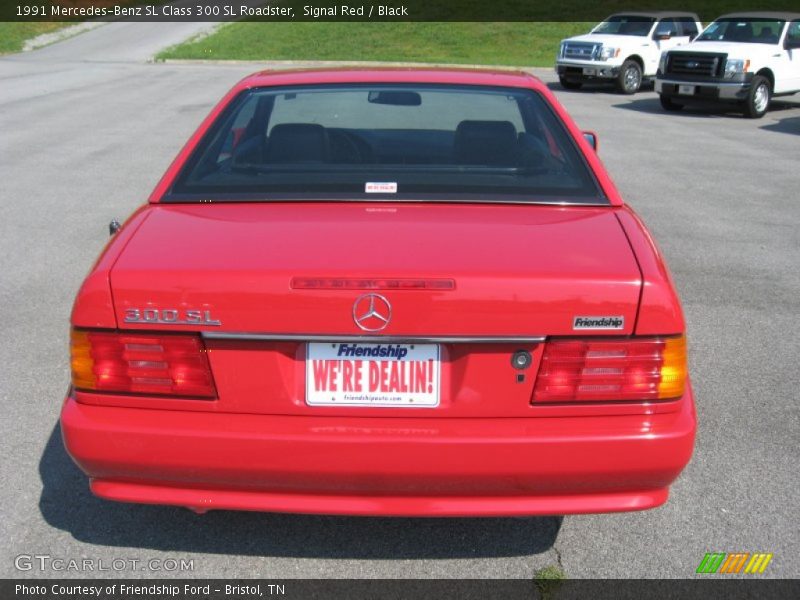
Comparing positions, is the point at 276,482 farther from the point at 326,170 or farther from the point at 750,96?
the point at 750,96

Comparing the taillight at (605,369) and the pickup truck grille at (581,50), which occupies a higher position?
the taillight at (605,369)

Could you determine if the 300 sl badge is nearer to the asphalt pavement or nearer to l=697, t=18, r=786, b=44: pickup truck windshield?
the asphalt pavement

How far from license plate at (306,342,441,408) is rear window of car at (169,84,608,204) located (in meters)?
0.86

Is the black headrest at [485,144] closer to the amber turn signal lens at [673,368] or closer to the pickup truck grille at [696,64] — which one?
the amber turn signal lens at [673,368]

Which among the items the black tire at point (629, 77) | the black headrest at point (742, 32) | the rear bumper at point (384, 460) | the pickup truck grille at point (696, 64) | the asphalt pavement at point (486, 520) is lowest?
the black tire at point (629, 77)

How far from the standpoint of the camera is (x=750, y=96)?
17.8m

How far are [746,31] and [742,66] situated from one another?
1.63m

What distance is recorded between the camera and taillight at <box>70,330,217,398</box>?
113 inches

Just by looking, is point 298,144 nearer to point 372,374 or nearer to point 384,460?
point 372,374

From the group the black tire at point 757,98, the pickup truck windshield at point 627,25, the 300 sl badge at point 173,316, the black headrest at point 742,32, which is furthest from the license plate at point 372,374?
the pickup truck windshield at point 627,25

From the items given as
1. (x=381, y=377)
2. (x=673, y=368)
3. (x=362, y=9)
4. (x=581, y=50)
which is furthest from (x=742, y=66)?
(x=362, y=9)

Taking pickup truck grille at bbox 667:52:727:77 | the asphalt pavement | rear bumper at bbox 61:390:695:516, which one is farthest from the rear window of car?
pickup truck grille at bbox 667:52:727:77

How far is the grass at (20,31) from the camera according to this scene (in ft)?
122

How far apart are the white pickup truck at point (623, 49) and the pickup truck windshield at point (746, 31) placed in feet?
10.3
